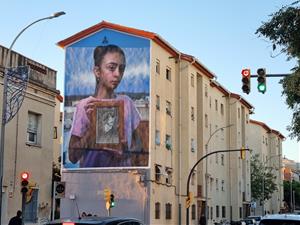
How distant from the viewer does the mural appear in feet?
155

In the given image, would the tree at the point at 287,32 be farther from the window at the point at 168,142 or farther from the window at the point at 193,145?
the window at the point at 193,145

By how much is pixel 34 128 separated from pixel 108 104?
65.1 ft

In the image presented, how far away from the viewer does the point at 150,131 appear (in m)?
47.0

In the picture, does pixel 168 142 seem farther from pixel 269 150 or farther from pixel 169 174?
pixel 269 150

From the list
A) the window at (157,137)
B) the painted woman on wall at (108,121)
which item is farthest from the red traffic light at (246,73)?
the window at (157,137)

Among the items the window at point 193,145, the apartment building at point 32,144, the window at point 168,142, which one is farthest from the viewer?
the window at point 193,145

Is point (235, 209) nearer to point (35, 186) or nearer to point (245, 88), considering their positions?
point (35, 186)

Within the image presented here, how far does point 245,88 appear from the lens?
19.6 metres

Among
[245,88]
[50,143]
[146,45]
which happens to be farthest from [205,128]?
[245,88]

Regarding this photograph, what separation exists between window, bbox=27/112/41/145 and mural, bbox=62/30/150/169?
18593 mm

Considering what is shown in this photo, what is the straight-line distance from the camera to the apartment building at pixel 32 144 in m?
25.6

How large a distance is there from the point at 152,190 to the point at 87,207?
5.39 meters

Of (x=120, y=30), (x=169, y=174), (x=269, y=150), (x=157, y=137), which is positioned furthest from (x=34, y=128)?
(x=269, y=150)

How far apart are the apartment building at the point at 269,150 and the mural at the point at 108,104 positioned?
48601 mm
